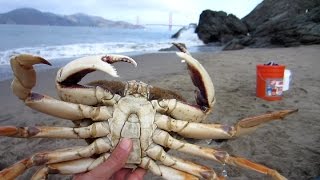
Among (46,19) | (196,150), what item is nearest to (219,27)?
(196,150)

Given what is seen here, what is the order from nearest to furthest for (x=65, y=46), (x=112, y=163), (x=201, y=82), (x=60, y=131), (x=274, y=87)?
(x=112, y=163) < (x=201, y=82) < (x=60, y=131) < (x=274, y=87) < (x=65, y=46)

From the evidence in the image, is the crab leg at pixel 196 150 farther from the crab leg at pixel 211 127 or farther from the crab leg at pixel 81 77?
the crab leg at pixel 81 77

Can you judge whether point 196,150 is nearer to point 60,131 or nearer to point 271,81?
point 60,131

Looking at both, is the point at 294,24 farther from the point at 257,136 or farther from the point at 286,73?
A: the point at 257,136

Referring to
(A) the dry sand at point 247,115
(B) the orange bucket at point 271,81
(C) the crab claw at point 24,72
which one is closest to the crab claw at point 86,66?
(C) the crab claw at point 24,72

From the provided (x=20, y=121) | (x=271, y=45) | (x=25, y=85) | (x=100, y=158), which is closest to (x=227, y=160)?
(x=100, y=158)

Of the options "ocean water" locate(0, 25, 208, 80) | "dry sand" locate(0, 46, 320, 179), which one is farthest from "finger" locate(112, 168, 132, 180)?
"ocean water" locate(0, 25, 208, 80)

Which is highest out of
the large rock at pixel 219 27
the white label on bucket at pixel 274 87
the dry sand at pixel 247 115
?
the large rock at pixel 219 27
